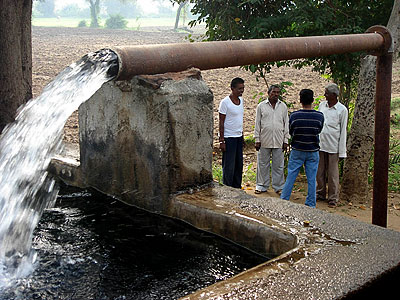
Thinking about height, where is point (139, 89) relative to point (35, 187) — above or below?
above

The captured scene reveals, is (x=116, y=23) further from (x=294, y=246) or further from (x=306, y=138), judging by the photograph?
(x=294, y=246)

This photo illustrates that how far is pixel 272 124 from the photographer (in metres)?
6.46

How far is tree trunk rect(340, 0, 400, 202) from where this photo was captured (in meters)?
6.02

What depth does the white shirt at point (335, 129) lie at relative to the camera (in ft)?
20.1

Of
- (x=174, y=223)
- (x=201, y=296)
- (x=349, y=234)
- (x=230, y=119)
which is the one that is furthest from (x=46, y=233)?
(x=230, y=119)

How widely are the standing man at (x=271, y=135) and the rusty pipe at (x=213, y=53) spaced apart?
2434 mm

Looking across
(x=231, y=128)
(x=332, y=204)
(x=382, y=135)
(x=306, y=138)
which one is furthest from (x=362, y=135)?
(x=382, y=135)

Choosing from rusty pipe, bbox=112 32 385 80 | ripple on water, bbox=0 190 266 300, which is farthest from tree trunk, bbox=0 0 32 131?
rusty pipe, bbox=112 32 385 80

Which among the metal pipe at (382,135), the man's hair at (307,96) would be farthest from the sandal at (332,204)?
the metal pipe at (382,135)

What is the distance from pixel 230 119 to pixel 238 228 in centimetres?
308

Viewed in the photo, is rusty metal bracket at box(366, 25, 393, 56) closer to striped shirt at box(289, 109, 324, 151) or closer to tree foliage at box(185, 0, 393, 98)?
striped shirt at box(289, 109, 324, 151)

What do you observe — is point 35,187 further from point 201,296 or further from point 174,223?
point 201,296

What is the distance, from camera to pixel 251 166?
8.39 m

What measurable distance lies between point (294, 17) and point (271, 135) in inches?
64.5
